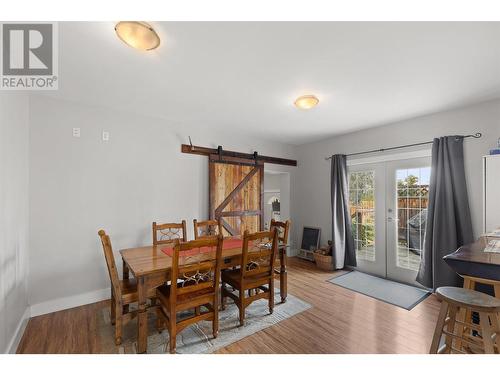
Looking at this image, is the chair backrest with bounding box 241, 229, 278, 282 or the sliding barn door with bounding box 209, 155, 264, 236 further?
the sliding barn door with bounding box 209, 155, 264, 236

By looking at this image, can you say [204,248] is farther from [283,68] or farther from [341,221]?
[341,221]

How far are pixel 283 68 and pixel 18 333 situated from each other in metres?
3.39

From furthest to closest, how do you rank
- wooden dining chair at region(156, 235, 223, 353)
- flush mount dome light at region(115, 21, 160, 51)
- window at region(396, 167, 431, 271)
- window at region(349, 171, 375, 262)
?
window at region(349, 171, 375, 262) → window at region(396, 167, 431, 271) → wooden dining chair at region(156, 235, 223, 353) → flush mount dome light at region(115, 21, 160, 51)

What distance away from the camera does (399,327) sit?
223 centimetres

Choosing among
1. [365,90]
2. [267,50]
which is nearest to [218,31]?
[267,50]

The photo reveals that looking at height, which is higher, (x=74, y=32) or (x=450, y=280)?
(x=74, y=32)

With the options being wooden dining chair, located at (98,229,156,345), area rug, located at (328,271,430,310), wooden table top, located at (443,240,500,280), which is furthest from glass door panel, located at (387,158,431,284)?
wooden dining chair, located at (98,229,156,345)

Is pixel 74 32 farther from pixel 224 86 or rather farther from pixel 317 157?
pixel 317 157

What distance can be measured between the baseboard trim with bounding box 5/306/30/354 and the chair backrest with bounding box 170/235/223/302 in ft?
4.47

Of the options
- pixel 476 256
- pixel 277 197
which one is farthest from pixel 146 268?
pixel 277 197

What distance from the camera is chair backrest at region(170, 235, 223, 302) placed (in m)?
1.73

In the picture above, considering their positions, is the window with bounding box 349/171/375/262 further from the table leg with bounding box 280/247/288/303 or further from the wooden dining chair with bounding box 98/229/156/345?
the wooden dining chair with bounding box 98/229/156/345

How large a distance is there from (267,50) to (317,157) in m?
3.19

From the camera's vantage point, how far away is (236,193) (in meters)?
3.96
